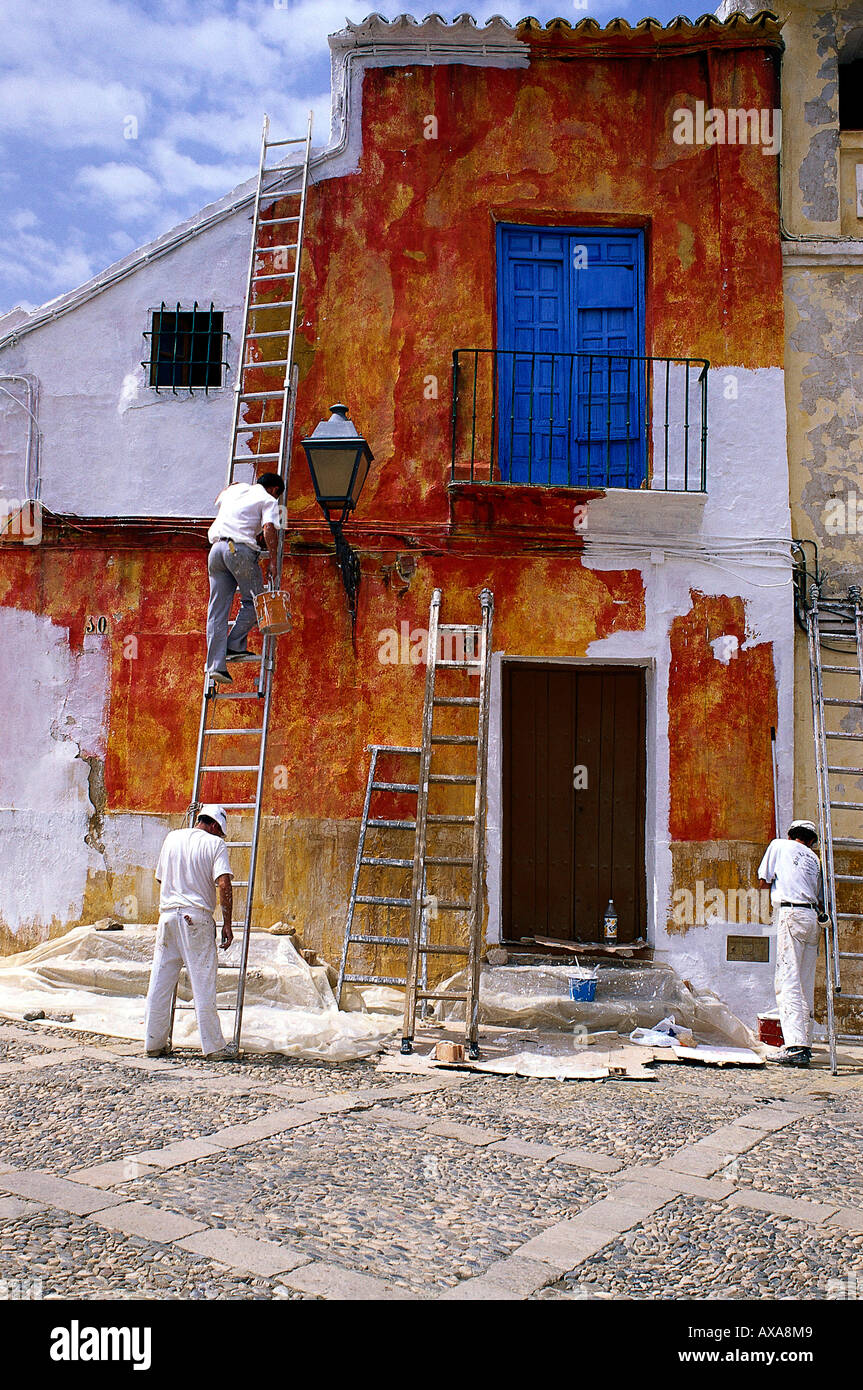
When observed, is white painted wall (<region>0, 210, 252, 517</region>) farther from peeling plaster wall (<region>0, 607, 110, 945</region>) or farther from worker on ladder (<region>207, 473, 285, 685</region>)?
worker on ladder (<region>207, 473, 285, 685</region>)

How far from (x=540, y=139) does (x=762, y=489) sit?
10.5 feet

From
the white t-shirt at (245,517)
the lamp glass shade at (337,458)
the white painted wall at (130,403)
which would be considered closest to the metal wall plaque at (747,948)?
the lamp glass shade at (337,458)

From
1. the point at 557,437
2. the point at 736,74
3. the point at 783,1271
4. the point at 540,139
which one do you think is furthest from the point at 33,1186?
the point at 736,74

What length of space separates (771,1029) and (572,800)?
210 centimetres

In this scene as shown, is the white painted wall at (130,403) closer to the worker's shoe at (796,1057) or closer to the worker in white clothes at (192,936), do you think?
the worker in white clothes at (192,936)

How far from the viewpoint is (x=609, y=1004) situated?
7316 mm

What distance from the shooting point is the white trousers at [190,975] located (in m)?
6.27

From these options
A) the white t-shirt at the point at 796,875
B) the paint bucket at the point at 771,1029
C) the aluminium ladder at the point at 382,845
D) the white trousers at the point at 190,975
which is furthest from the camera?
the aluminium ladder at the point at 382,845

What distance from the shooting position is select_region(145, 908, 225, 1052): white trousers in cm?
627

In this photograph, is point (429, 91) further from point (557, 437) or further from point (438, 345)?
point (557, 437)

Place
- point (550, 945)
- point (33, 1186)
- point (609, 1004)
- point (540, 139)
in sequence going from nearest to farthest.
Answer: point (33, 1186) < point (609, 1004) < point (550, 945) < point (540, 139)

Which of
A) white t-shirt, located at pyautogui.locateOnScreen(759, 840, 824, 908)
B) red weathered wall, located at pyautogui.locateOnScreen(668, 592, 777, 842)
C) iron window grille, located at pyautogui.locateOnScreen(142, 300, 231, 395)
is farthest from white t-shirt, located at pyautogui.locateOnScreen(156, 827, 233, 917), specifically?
iron window grille, located at pyautogui.locateOnScreen(142, 300, 231, 395)

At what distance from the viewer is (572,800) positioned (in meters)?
8.27

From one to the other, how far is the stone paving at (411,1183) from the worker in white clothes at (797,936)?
53 cm
